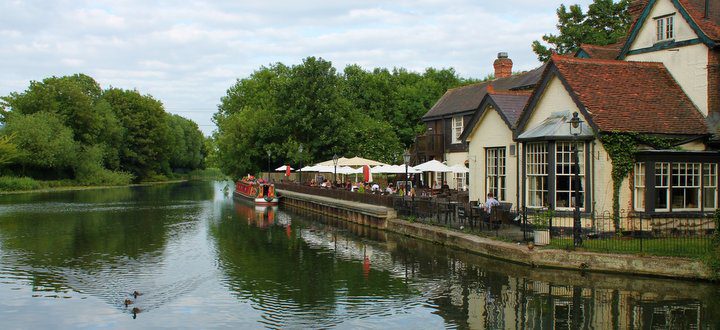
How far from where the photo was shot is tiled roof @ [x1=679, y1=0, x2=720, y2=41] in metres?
23.1

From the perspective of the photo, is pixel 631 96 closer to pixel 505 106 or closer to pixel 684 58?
pixel 684 58

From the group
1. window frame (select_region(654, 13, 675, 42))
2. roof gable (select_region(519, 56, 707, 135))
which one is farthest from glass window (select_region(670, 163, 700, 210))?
window frame (select_region(654, 13, 675, 42))

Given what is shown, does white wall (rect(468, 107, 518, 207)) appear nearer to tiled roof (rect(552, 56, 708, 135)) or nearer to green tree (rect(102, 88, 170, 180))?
tiled roof (rect(552, 56, 708, 135))

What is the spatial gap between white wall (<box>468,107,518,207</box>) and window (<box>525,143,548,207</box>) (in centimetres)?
119

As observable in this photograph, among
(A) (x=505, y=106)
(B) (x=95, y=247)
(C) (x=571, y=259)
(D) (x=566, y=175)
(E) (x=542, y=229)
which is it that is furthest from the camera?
(A) (x=505, y=106)

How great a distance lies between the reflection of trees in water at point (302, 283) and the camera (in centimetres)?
1527

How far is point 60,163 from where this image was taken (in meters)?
80.6

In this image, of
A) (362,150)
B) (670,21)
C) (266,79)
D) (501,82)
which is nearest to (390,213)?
(670,21)

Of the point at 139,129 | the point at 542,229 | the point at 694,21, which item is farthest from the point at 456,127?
the point at 139,129

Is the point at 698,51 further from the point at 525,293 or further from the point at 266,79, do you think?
the point at 266,79

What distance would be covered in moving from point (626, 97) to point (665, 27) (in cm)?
389

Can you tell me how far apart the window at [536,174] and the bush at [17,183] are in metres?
62.5

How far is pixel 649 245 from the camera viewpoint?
19.7 meters

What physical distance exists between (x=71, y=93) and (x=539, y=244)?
263 ft
